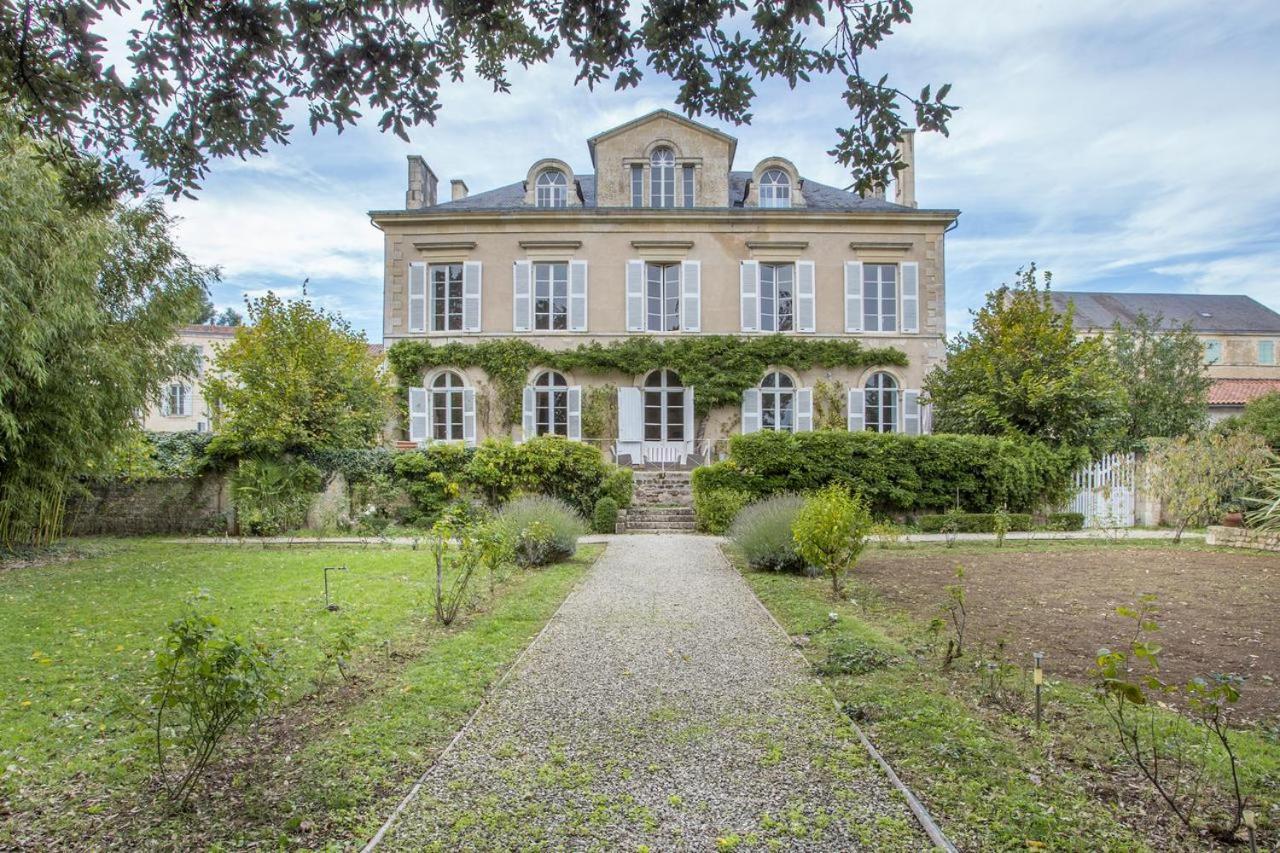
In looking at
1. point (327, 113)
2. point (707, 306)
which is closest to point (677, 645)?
point (327, 113)

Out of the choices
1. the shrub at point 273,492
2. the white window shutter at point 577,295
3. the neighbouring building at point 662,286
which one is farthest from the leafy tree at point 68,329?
the white window shutter at point 577,295

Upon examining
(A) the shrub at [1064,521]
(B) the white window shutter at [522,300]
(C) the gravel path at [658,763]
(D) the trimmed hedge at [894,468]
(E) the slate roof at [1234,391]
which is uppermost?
(B) the white window shutter at [522,300]

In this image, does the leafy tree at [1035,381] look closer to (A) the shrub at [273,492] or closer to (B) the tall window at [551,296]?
(B) the tall window at [551,296]

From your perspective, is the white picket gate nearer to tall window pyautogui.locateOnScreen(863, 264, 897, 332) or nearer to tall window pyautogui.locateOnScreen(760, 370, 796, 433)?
tall window pyautogui.locateOnScreen(863, 264, 897, 332)

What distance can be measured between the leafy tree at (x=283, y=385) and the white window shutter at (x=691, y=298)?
8175mm

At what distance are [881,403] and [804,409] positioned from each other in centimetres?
206

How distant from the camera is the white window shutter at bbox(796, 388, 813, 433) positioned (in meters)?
18.6

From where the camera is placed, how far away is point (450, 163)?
71.8 feet

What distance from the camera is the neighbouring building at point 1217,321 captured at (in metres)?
34.0

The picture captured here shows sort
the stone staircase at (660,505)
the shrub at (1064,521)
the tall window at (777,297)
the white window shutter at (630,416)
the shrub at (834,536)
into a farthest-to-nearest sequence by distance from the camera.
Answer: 1. the tall window at (777,297)
2. the white window shutter at (630,416)
3. the shrub at (1064,521)
4. the stone staircase at (660,505)
5. the shrub at (834,536)

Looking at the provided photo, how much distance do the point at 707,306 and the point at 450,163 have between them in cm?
916

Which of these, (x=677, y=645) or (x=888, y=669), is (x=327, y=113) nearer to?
(x=677, y=645)

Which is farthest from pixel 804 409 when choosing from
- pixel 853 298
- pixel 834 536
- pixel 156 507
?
pixel 156 507

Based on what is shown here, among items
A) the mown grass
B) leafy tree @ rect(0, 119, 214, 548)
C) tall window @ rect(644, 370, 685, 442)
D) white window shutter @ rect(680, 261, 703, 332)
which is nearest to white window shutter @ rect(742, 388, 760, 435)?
tall window @ rect(644, 370, 685, 442)
